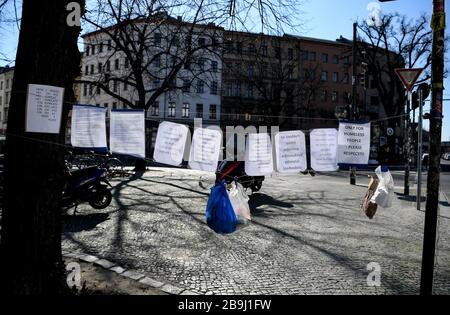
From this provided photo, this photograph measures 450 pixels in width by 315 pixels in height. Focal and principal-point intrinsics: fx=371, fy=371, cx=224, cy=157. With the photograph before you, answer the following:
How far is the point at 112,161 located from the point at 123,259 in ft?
46.6

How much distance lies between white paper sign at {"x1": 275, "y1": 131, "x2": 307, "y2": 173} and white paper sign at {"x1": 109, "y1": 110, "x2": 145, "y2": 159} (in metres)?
1.76

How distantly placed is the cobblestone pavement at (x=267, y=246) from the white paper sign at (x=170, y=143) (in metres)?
1.32

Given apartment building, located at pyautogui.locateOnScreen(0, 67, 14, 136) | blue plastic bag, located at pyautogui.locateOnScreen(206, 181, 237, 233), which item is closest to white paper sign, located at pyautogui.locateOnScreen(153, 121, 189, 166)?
blue plastic bag, located at pyautogui.locateOnScreen(206, 181, 237, 233)

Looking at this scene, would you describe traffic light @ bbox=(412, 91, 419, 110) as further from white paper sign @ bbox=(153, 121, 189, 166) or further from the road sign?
white paper sign @ bbox=(153, 121, 189, 166)

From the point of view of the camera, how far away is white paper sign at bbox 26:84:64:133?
349 centimetres

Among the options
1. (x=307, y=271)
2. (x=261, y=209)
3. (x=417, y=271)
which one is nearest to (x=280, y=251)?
(x=307, y=271)

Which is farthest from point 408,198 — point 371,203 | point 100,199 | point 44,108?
point 44,108

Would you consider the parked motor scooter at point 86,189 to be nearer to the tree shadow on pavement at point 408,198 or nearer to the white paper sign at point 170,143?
the white paper sign at point 170,143

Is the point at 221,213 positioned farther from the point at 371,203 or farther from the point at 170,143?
the point at 371,203

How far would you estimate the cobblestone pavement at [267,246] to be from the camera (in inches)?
187

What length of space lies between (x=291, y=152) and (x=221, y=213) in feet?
4.25

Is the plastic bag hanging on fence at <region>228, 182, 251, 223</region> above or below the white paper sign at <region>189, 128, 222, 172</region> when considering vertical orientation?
below

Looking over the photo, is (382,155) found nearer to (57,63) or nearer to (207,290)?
(207,290)
